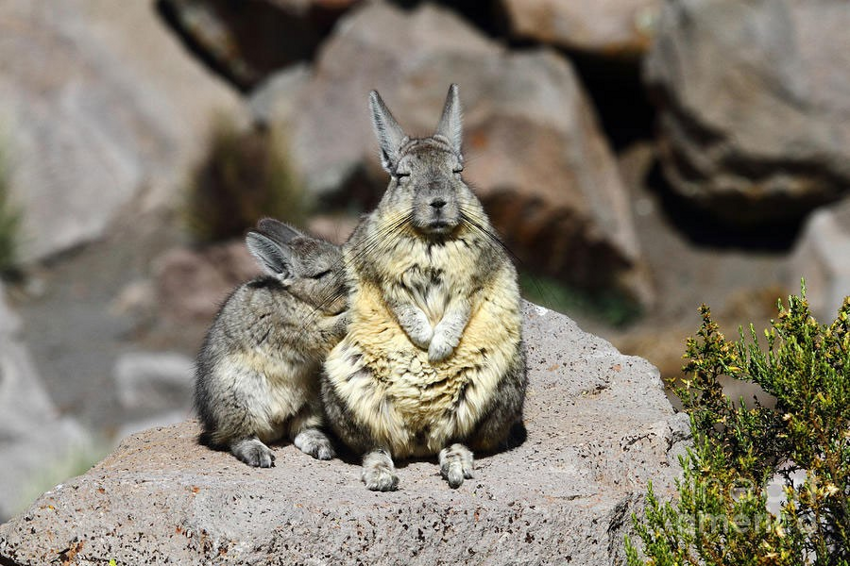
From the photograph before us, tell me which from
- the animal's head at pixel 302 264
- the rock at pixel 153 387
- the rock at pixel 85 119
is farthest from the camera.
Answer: the rock at pixel 85 119

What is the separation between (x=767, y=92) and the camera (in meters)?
17.2

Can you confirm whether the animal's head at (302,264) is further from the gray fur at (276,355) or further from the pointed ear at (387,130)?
the pointed ear at (387,130)

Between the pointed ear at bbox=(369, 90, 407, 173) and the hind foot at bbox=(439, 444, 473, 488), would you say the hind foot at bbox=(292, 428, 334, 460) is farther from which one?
the pointed ear at bbox=(369, 90, 407, 173)

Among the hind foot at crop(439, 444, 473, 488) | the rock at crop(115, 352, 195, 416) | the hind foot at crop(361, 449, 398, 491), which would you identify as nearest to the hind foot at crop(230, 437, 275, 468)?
the hind foot at crop(361, 449, 398, 491)

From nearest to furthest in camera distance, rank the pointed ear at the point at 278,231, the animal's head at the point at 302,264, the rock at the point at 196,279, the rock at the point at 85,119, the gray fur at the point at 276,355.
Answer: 1. the gray fur at the point at 276,355
2. the animal's head at the point at 302,264
3. the pointed ear at the point at 278,231
4. the rock at the point at 196,279
5. the rock at the point at 85,119

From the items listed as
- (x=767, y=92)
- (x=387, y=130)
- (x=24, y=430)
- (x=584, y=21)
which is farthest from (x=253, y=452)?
(x=584, y=21)

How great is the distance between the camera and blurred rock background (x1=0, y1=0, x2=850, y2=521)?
16891mm

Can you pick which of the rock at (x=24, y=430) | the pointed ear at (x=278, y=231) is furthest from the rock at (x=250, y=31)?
the pointed ear at (x=278, y=231)

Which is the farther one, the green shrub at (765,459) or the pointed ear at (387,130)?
the pointed ear at (387,130)

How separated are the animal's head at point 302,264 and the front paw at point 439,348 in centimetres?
84

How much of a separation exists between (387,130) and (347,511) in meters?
2.33

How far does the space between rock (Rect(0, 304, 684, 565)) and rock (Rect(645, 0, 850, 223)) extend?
11422mm

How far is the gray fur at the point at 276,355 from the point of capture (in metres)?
7.05

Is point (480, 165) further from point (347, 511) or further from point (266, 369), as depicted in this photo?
point (347, 511)
